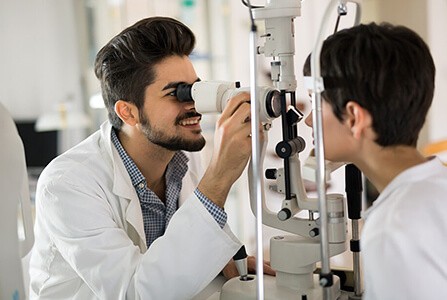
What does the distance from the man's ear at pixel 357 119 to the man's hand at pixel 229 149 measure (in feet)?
0.79

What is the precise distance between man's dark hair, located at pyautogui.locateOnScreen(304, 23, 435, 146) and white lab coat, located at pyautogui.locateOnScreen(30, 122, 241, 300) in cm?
40

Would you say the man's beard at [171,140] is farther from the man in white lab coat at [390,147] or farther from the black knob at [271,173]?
the man in white lab coat at [390,147]

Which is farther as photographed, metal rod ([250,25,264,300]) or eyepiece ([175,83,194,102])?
eyepiece ([175,83,194,102])

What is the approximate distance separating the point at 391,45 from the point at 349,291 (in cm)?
60

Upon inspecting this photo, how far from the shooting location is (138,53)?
5.22ft

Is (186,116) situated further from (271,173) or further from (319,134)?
(319,134)

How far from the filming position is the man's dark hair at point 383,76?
1066 mm

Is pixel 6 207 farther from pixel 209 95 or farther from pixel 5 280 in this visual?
pixel 209 95

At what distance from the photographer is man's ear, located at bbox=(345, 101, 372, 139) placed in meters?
1.09

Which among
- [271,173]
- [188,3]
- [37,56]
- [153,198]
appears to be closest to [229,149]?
[271,173]

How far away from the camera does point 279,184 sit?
1.30m

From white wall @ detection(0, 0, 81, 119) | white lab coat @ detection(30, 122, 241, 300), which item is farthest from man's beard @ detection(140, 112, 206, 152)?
white wall @ detection(0, 0, 81, 119)

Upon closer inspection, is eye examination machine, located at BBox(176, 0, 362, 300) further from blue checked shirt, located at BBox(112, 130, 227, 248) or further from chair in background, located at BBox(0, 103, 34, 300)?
chair in background, located at BBox(0, 103, 34, 300)

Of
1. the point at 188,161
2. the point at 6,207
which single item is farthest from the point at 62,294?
the point at 188,161
